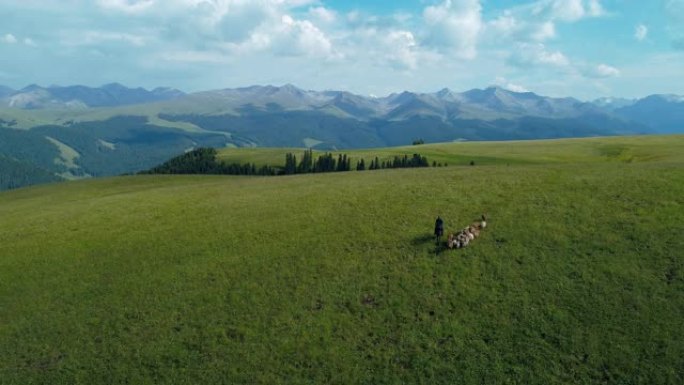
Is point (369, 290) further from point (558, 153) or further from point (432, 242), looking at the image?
point (558, 153)

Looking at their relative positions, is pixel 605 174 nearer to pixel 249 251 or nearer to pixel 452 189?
pixel 452 189

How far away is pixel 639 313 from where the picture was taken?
3077cm

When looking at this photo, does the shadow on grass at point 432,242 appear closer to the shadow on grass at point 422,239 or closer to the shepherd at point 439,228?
the shadow on grass at point 422,239

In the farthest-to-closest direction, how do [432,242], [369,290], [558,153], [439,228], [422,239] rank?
[558,153]
[422,239]
[432,242]
[439,228]
[369,290]

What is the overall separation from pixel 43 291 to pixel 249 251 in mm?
17953

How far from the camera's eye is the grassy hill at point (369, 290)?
29578mm

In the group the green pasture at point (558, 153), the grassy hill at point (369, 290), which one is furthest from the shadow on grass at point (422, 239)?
the green pasture at point (558, 153)

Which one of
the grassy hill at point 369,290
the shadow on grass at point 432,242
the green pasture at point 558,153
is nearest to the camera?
the grassy hill at point 369,290

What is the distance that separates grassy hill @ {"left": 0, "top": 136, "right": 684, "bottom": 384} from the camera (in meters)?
29.6

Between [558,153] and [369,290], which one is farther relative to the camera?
[558,153]

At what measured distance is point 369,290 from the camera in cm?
3616

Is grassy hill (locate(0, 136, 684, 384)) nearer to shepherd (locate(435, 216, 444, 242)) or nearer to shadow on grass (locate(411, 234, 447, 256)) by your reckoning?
shadow on grass (locate(411, 234, 447, 256))

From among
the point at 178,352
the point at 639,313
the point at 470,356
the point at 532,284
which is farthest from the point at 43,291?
the point at 639,313

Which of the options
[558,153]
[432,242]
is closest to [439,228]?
[432,242]
